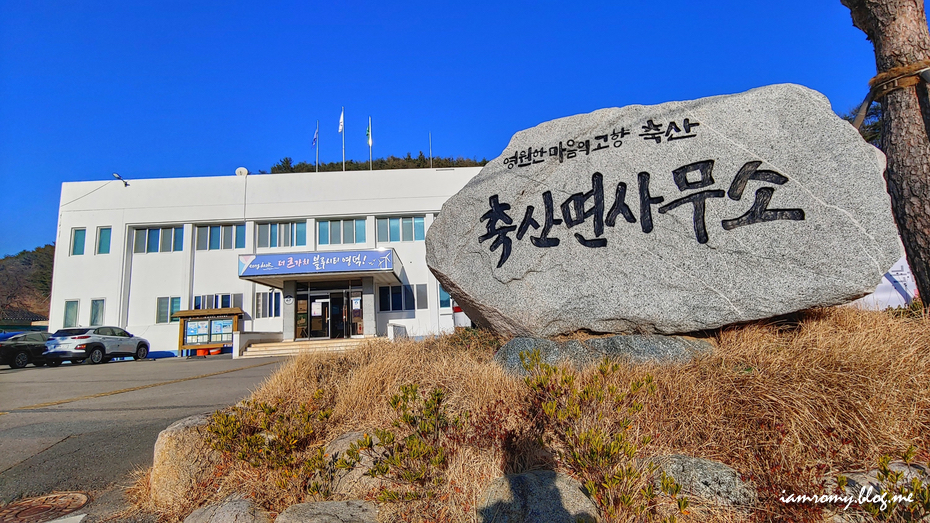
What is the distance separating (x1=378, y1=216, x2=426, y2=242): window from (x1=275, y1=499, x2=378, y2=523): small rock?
2226cm

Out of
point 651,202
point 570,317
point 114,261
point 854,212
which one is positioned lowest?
point 570,317

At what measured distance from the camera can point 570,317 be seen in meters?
5.97

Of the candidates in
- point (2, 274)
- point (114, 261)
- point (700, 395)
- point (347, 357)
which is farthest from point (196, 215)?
point (2, 274)

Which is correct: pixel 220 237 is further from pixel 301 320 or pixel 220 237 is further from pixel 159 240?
pixel 301 320

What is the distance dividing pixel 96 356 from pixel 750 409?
22.2 meters

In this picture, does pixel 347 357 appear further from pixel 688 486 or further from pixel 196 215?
pixel 196 215

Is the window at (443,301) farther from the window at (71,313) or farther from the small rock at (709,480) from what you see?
the small rock at (709,480)

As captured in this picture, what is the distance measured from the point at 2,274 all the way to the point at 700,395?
94.7 metres

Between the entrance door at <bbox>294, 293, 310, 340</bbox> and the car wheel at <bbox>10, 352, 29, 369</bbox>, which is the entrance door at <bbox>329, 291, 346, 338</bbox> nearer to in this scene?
the entrance door at <bbox>294, 293, 310, 340</bbox>

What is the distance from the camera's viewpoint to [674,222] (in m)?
5.71

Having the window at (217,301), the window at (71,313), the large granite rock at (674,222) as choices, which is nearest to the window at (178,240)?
the window at (217,301)

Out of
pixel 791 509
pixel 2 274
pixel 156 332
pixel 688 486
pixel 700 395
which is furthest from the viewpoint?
pixel 2 274

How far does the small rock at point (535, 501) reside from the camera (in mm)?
2748

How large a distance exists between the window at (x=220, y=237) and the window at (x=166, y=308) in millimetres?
2831
